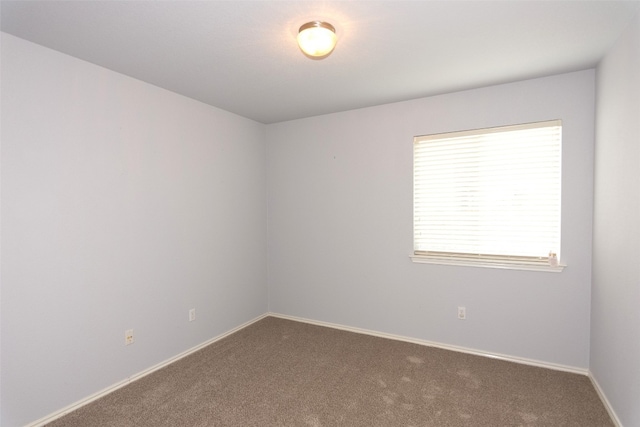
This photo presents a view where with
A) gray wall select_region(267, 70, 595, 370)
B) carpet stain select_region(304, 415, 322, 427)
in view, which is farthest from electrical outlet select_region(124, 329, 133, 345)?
gray wall select_region(267, 70, 595, 370)

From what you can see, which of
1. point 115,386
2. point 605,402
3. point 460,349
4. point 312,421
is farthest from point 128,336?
point 605,402

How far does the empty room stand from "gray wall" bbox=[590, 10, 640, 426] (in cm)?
2

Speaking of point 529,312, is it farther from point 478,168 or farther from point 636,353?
point 478,168

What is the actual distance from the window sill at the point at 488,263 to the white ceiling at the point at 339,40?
1.69 meters

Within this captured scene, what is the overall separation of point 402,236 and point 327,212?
979mm

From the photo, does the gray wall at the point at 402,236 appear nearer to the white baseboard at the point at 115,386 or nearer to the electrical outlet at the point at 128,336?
the white baseboard at the point at 115,386

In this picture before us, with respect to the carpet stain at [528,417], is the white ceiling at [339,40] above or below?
above

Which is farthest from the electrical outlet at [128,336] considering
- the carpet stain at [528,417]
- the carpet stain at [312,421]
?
the carpet stain at [528,417]

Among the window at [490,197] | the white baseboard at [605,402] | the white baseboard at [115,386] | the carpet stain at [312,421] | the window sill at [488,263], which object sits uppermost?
the window at [490,197]

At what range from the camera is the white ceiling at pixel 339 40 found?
1813 mm

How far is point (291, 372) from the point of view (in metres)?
2.87

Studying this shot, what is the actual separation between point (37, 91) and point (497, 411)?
3.91m

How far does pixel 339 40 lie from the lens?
2.16 metres

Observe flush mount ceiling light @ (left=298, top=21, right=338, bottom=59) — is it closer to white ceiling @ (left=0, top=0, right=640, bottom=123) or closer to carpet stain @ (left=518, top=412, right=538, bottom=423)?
white ceiling @ (left=0, top=0, right=640, bottom=123)
